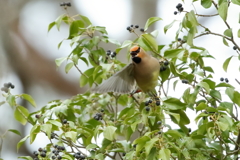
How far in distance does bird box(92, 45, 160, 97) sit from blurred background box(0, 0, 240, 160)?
1.30 m

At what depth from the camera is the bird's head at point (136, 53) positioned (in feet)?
6.13

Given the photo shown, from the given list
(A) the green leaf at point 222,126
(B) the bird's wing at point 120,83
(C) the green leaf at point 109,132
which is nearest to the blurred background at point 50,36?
(B) the bird's wing at point 120,83

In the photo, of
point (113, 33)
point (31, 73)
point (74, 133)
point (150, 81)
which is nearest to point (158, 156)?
point (74, 133)

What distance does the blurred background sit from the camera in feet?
11.3

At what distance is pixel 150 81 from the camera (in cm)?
184

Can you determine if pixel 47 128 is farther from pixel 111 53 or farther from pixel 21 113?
pixel 111 53

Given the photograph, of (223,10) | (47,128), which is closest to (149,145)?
(47,128)

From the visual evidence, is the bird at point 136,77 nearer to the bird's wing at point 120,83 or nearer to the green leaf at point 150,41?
the bird's wing at point 120,83

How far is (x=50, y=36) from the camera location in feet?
12.3

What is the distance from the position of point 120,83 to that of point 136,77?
125 mm

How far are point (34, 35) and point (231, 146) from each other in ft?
7.55

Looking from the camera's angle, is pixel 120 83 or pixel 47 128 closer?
pixel 47 128

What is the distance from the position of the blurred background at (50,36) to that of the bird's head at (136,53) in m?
1.37

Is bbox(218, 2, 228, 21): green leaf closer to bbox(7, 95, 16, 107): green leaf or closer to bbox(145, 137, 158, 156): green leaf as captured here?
bbox(145, 137, 158, 156): green leaf
